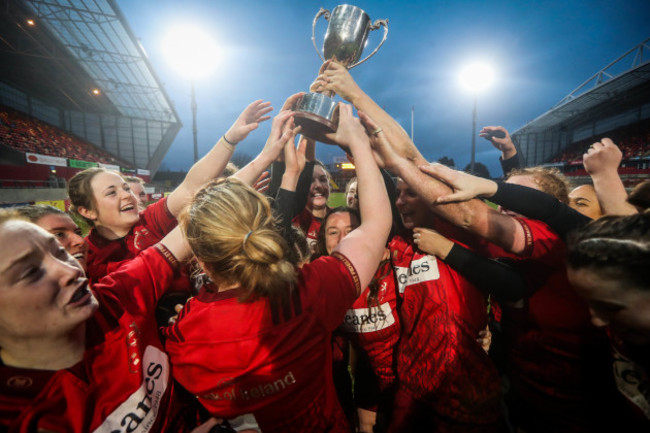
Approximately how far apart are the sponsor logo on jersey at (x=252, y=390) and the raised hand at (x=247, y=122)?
5.22 ft

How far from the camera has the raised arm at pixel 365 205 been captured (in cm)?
128

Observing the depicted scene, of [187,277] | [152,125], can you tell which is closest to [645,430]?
[187,277]

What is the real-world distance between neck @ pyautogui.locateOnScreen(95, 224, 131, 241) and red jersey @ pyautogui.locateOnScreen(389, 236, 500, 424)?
223cm

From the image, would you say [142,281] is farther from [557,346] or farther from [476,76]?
[476,76]

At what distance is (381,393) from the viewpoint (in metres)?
2.06

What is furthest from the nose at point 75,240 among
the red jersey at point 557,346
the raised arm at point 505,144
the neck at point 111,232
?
the raised arm at point 505,144

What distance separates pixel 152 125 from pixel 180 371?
3230 cm

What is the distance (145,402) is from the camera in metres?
1.13

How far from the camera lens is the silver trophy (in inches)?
64.1

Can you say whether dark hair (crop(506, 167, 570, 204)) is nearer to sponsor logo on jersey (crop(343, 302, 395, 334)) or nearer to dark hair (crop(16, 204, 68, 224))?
sponsor logo on jersey (crop(343, 302, 395, 334))

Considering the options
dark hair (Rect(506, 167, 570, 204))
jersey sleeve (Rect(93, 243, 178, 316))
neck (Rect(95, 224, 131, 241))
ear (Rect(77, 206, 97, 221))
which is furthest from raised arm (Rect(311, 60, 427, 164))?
ear (Rect(77, 206, 97, 221))

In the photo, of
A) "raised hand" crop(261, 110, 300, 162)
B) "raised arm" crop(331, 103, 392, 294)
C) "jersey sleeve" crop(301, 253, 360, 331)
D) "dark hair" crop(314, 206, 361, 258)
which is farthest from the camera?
"dark hair" crop(314, 206, 361, 258)

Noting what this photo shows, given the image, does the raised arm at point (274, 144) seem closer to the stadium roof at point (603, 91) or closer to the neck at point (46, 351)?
the neck at point (46, 351)

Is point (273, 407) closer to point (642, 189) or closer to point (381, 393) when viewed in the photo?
point (381, 393)
